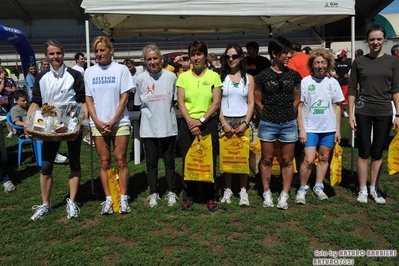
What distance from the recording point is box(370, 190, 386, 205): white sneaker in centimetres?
377

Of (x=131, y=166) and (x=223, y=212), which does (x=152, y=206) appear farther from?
(x=131, y=166)

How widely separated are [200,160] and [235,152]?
1.34 feet

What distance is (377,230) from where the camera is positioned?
322 cm

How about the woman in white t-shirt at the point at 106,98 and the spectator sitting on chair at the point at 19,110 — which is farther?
the spectator sitting on chair at the point at 19,110

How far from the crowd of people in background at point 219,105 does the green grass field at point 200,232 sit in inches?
6.2

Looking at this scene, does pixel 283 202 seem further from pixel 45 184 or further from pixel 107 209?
pixel 45 184

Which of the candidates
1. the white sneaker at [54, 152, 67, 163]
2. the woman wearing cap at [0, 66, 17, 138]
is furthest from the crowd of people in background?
Answer: the woman wearing cap at [0, 66, 17, 138]

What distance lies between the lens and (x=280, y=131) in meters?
3.60

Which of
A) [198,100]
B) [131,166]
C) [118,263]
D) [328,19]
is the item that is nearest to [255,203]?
[198,100]

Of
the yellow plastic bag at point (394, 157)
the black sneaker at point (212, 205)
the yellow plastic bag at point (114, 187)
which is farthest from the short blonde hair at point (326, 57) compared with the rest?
the yellow plastic bag at point (114, 187)

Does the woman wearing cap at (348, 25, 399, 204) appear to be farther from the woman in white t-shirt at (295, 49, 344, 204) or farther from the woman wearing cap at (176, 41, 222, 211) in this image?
the woman wearing cap at (176, 41, 222, 211)

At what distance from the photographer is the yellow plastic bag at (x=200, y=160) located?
3.55m

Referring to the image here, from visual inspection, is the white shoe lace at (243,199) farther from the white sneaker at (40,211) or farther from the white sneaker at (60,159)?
the white sneaker at (60,159)

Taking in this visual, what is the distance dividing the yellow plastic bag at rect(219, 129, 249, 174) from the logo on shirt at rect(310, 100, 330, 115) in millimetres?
793
